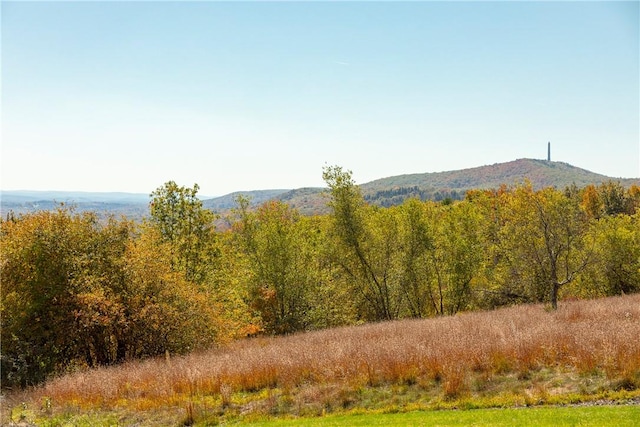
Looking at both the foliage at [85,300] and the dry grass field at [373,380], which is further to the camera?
the foliage at [85,300]

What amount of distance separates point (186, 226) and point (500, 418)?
25445 mm

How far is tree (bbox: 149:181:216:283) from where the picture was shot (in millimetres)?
29984

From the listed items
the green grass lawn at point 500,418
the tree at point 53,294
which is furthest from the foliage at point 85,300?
the green grass lawn at point 500,418

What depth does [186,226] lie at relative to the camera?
1212 inches

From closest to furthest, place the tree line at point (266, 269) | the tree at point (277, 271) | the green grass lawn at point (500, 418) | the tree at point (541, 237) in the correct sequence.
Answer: the green grass lawn at point (500, 418), the tree line at point (266, 269), the tree at point (541, 237), the tree at point (277, 271)

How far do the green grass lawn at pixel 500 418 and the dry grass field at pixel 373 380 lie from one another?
0.79 metres

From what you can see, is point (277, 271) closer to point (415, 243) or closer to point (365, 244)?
point (365, 244)

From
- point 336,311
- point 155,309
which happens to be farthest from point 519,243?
point 155,309

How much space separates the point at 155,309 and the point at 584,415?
18.0 meters

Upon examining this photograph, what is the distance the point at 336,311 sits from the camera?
3566 cm

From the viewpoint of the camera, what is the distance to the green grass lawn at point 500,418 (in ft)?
29.7

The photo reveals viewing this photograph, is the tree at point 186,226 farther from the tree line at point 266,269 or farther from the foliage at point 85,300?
the foliage at point 85,300

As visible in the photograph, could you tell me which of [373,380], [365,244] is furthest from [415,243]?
[373,380]

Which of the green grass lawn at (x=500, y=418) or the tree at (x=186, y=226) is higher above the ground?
the tree at (x=186, y=226)
